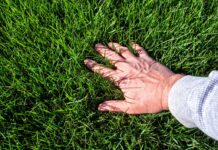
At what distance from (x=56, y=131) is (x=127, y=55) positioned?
441 mm

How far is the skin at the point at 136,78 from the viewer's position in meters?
1.60

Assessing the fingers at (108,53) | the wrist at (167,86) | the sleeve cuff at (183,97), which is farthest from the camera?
the fingers at (108,53)

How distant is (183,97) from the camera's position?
1393mm

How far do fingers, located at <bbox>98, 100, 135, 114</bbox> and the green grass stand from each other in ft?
0.09

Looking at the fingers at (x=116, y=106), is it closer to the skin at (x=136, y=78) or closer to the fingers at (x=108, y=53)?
the skin at (x=136, y=78)

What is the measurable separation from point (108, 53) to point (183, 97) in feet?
1.52


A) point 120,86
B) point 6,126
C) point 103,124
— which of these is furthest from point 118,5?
point 6,126

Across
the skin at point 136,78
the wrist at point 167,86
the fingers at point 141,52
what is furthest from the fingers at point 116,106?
the fingers at point 141,52

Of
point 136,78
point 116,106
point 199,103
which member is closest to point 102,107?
point 116,106

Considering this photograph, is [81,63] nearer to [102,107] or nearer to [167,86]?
[102,107]

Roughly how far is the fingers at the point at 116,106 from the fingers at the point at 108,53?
18 cm

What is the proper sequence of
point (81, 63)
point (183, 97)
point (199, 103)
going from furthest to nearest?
1. point (81, 63)
2. point (183, 97)
3. point (199, 103)

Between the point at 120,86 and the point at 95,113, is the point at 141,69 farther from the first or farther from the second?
the point at 95,113

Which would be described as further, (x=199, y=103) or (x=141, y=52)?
(x=141, y=52)
